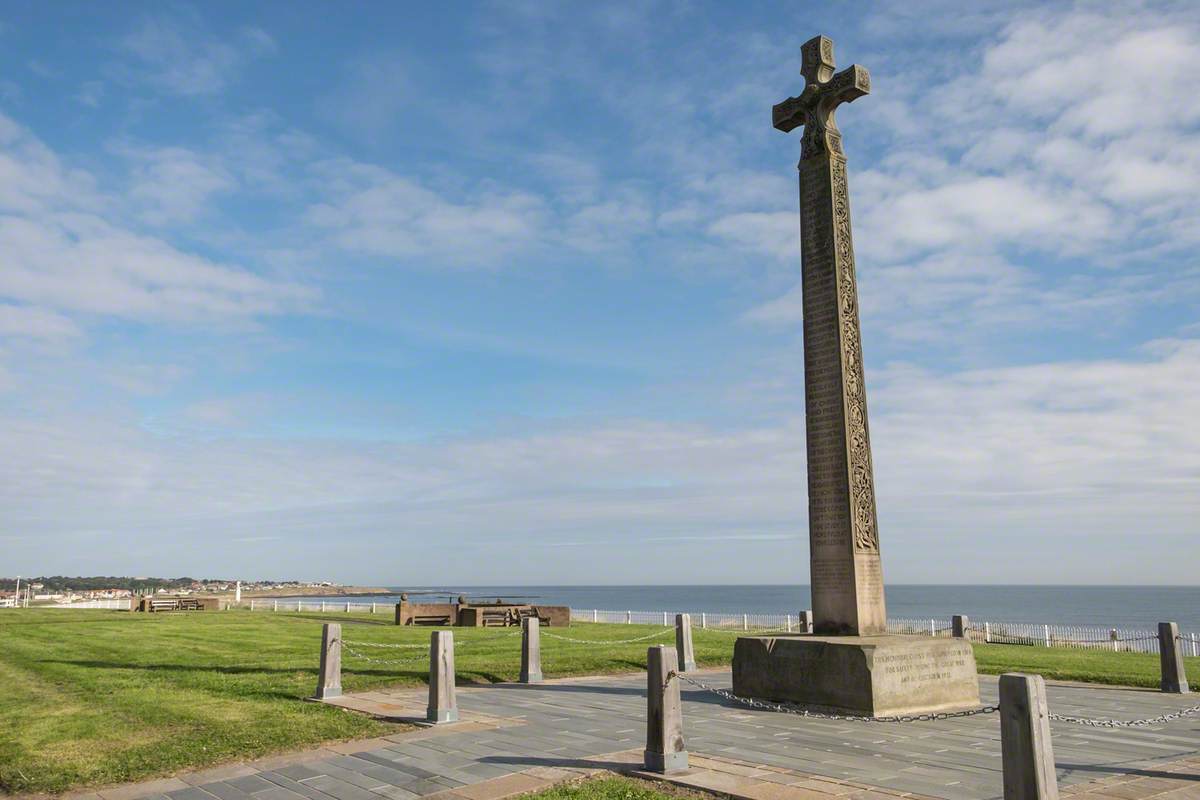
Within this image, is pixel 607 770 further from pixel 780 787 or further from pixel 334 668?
pixel 334 668

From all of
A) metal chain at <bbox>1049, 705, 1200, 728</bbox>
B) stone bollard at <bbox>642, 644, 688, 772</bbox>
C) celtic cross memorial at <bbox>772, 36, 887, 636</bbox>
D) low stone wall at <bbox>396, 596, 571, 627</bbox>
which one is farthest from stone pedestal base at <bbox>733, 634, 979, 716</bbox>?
low stone wall at <bbox>396, 596, 571, 627</bbox>

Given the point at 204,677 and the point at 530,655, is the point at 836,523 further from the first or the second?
the point at 204,677

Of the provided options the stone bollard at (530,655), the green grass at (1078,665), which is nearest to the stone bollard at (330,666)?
the stone bollard at (530,655)

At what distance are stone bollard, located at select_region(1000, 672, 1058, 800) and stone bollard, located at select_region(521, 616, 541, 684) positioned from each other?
33.3 ft

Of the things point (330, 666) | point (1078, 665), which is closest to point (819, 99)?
point (330, 666)

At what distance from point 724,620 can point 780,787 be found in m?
35.9

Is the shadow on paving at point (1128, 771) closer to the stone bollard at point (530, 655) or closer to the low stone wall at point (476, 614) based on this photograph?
the stone bollard at point (530, 655)

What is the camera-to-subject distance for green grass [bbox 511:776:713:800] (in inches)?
277

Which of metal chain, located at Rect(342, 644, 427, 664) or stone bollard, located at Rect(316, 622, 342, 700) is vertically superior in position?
stone bollard, located at Rect(316, 622, 342, 700)

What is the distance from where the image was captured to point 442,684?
10602mm

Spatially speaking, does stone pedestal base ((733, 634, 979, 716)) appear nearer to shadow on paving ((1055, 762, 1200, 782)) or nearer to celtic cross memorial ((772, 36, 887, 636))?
celtic cross memorial ((772, 36, 887, 636))

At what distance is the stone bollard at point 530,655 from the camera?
15039 mm

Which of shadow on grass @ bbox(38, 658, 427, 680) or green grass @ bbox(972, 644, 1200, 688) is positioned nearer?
shadow on grass @ bbox(38, 658, 427, 680)

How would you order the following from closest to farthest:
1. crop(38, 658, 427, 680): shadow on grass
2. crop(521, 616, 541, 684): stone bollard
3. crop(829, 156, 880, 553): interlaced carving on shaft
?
1. crop(829, 156, 880, 553): interlaced carving on shaft
2. crop(521, 616, 541, 684): stone bollard
3. crop(38, 658, 427, 680): shadow on grass
